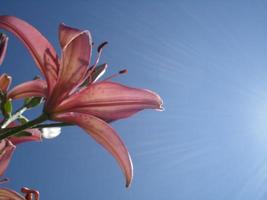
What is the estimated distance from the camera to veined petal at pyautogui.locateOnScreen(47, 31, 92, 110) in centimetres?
98

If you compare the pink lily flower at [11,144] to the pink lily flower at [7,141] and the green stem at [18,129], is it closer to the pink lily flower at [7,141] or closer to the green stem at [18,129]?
the pink lily flower at [7,141]

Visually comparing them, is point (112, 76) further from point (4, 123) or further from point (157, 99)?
point (4, 123)

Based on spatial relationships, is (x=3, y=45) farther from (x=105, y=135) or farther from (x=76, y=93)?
(x=105, y=135)

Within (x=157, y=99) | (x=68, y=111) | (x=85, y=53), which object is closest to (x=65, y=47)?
(x=85, y=53)

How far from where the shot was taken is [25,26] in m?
0.95

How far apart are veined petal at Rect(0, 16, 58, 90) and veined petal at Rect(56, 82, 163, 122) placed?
9 centimetres

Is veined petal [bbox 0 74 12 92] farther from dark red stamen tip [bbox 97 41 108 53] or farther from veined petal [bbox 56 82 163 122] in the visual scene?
dark red stamen tip [bbox 97 41 108 53]

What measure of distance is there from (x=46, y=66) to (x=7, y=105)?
5.2 inches

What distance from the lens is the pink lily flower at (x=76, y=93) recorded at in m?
0.95

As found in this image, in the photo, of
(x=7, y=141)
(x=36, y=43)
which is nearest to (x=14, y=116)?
(x=7, y=141)

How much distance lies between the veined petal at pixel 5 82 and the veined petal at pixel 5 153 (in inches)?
5.4

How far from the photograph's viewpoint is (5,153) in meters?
1.06

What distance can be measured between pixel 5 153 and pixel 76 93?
268 mm

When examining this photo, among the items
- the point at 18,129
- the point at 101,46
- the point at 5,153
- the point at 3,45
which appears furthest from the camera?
the point at 101,46
